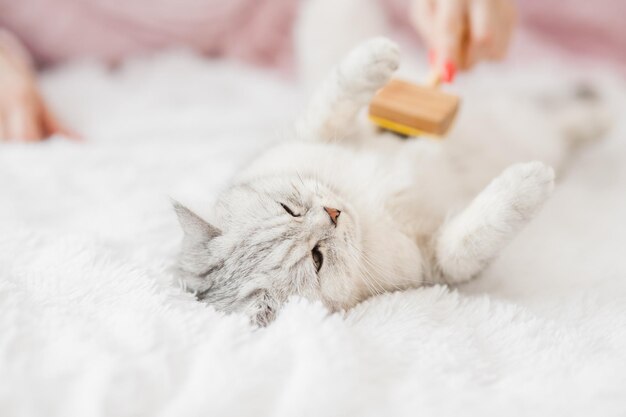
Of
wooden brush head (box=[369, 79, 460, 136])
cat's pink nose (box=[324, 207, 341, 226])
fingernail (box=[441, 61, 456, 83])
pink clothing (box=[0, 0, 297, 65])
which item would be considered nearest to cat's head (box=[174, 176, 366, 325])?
cat's pink nose (box=[324, 207, 341, 226])

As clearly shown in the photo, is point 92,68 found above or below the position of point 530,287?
above

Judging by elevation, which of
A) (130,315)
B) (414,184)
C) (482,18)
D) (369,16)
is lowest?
(414,184)

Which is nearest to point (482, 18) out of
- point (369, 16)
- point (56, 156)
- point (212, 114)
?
point (369, 16)

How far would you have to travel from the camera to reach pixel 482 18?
4.18ft

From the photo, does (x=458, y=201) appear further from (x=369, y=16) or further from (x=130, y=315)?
(x=130, y=315)

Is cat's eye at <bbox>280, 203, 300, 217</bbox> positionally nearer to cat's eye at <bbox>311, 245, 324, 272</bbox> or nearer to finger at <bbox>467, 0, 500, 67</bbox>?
cat's eye at <bbox>311, 245, 324, 272</bbox>

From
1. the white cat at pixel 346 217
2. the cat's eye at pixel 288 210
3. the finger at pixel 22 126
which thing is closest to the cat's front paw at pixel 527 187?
the white cat at pixel 346 217

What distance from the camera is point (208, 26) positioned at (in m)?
1.96

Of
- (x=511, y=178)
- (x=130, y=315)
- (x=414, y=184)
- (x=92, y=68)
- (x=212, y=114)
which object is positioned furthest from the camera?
(x=92, y=68)

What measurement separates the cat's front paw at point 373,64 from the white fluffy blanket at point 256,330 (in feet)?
1.49

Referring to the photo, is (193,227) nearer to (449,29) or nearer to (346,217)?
(346,217)

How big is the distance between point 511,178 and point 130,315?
730 mm

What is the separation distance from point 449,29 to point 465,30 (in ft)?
0.26

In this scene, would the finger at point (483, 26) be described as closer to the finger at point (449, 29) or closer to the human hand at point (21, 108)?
the finger at point (449, 29)
